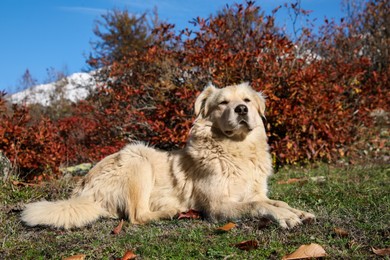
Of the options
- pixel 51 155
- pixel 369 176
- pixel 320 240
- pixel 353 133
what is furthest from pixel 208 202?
pixel 353 133

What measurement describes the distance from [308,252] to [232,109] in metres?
2.05

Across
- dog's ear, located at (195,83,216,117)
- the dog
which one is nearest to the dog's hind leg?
the dog

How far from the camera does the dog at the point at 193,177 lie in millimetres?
4578

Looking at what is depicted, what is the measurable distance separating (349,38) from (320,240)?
1110 centimetres

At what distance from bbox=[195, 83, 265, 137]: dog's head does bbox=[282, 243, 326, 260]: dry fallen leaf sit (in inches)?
74.4

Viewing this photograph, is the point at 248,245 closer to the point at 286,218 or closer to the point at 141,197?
the point at 286,218

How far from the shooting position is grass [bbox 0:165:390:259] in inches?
130

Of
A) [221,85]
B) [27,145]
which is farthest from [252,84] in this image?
[27,145]

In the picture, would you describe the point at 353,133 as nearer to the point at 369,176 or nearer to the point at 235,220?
the point at 369,176

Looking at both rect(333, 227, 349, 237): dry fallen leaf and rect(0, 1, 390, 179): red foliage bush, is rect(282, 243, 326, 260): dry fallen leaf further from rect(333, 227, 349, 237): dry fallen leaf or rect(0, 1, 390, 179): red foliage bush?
rect(0, 1, 390, 179): red foliage bush

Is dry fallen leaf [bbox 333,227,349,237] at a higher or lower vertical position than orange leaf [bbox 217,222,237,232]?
Answer: lower

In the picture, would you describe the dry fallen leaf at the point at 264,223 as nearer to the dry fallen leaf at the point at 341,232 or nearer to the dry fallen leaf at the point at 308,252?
the dry fallen leaf at the point at 341,232

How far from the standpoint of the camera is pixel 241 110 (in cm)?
473

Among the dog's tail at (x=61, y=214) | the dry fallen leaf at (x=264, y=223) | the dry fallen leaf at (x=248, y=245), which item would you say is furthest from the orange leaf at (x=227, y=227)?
the dog's tail at (x=61, y=214)
